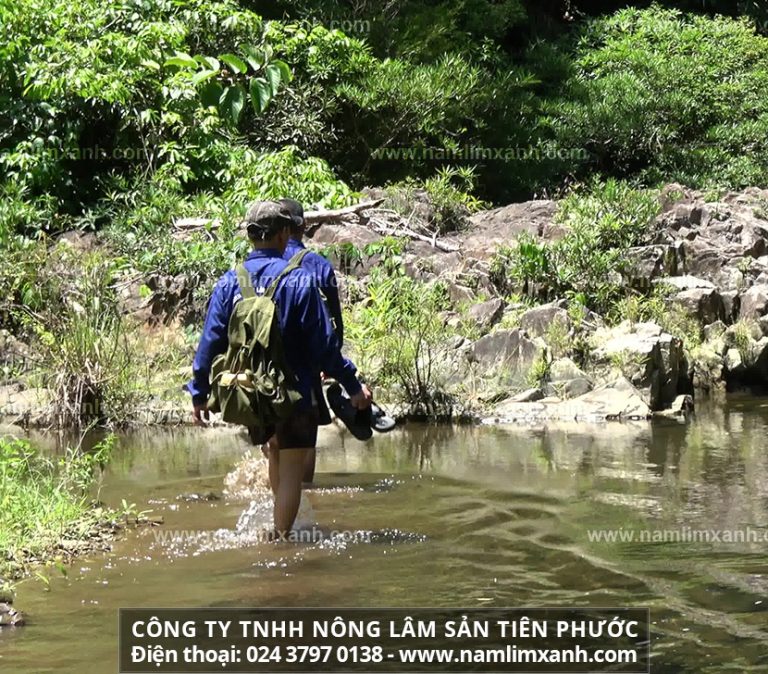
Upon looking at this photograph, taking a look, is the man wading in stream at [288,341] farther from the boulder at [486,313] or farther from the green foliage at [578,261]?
the green foliage at [578,261]

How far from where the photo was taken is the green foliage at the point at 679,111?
19.9 metres

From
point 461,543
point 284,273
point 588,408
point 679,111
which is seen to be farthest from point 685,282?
point 284,273

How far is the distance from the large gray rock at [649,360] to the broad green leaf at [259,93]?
8292mm

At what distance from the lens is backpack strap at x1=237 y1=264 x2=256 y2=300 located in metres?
6.12

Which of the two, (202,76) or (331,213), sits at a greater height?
(331,213)

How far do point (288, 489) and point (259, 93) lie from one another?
322cm

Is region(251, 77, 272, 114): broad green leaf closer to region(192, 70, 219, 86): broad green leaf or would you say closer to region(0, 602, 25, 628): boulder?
region(192, 70, 219, 86): broad green leaf

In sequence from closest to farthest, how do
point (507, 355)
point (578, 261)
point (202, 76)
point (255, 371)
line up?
point (202, 76), point (255, 371), point (507, 355), point (578, 261)

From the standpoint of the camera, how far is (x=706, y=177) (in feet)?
64.1

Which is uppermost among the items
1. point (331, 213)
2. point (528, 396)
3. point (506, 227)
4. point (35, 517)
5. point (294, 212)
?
point (331, 213)

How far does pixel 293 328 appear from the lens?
6.17 m

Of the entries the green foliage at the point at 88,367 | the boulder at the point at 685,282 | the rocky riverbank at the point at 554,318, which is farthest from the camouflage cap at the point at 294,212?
the boulder at the point at 685,282

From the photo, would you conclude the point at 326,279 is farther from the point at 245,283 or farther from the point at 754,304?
the point at 754,304

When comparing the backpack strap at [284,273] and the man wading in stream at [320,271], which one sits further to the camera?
the man wading in stream at [320,271]
